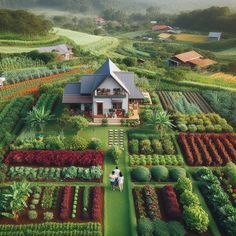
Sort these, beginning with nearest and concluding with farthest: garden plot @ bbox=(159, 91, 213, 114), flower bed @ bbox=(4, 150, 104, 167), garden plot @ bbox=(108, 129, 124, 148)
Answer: flower bed @ bbox=(4, 150, 104, 167) < garden plot @ bbox=(108, 129, 124, 148) < garden plot @ bbox=(159, 91, 213, 114)

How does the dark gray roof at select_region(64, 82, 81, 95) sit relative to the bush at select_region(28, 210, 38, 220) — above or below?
above

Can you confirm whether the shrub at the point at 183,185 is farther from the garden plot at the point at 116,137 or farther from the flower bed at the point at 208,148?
the garden plot at the point at 116,137

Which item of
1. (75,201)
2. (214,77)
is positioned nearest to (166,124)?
(75,201)

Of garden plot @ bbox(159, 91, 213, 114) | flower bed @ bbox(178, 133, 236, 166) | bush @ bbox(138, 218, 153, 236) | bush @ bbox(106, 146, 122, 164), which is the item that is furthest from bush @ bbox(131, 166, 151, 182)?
garden plot @ bbox(159, 91, 213, 114)

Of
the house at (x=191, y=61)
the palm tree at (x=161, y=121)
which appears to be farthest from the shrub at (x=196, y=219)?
the house at (x=191, y=61)

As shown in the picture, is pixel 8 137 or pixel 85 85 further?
pixel 85 85

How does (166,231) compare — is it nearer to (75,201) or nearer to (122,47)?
(75,201)

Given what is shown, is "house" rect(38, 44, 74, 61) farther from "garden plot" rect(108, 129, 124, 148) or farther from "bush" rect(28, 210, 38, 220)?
"bush" rect(28, 210, 38, 220)
